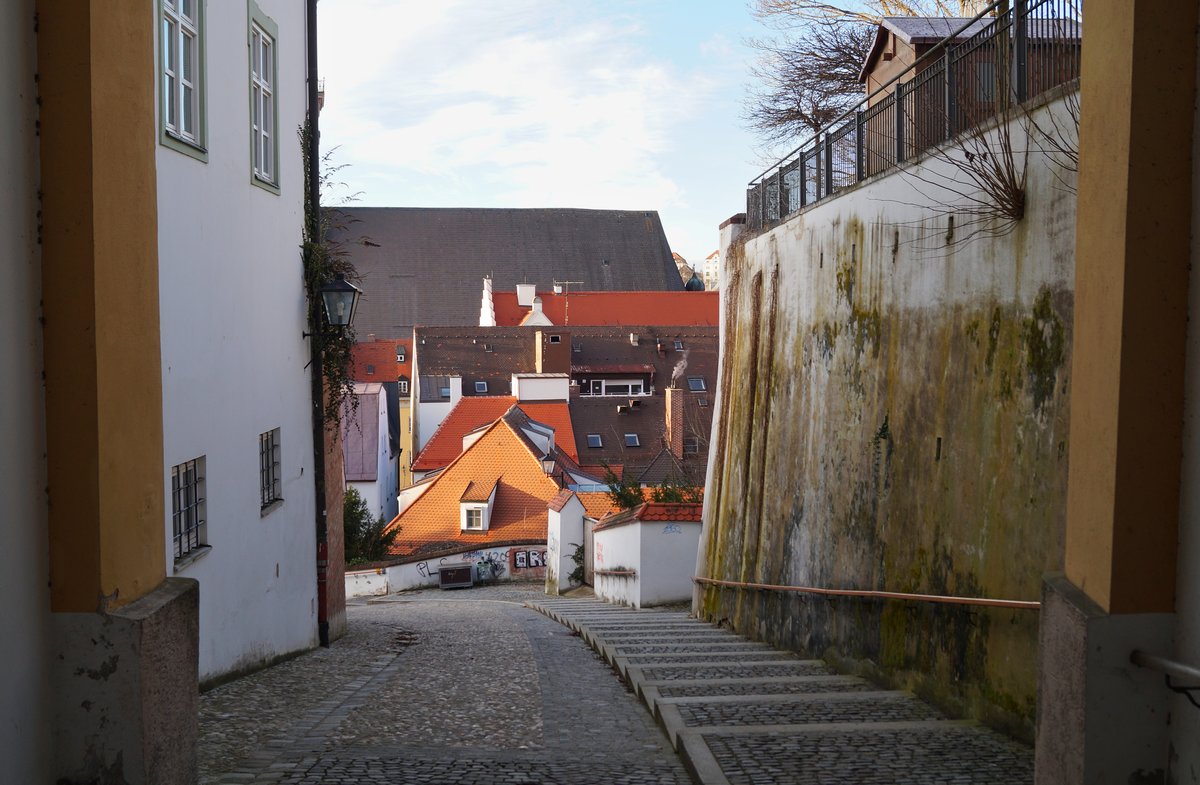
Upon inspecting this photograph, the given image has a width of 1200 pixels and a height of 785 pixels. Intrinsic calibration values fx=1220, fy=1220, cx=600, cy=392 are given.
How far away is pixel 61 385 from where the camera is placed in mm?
4086

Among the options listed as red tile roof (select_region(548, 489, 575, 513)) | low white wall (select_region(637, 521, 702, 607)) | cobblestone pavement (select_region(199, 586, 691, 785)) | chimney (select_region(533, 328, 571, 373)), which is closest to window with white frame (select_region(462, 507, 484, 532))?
red tile roof (select_region(548, 489, 575, 513))

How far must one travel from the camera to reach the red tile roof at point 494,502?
4106 centimetres

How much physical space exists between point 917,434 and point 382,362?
63.8 m

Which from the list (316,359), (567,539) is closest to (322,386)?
(316,359)

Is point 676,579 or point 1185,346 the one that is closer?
point 1185,346

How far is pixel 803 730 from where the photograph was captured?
21.8 ft

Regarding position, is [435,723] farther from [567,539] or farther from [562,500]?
[562,500]

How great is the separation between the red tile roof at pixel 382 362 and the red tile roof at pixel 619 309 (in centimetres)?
643

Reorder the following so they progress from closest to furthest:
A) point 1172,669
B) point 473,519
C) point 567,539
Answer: point 1172,669 → point 567,539 → point 473,519

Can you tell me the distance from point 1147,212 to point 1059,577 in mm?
1420

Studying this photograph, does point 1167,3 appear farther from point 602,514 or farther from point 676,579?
point 602,514

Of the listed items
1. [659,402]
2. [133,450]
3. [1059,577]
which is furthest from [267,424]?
[659,402]

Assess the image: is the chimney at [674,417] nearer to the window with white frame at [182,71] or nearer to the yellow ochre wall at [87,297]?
the window with white frame at [182,71]

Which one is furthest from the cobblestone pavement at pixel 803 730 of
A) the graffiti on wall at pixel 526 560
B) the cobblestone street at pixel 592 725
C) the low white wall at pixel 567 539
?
the graffiti on wall at pixel 526 560
